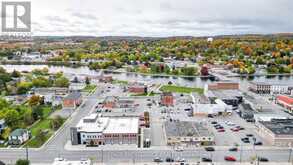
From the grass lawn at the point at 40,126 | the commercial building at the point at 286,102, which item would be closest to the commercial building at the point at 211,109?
the commercial building at the point at 286,102

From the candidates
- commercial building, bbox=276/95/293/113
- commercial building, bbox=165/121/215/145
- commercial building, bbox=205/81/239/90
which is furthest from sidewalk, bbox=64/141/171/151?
commercial building, bbox=205/81/239/90

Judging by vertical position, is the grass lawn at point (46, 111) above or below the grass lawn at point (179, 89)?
below

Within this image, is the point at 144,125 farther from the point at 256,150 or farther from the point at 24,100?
the point at 24,100

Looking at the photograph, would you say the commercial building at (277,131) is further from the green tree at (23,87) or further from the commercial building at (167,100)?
the green tree at (23,87)

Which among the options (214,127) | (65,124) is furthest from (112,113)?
(214,127)

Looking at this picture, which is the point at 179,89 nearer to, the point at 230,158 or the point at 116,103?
the point at 116,103

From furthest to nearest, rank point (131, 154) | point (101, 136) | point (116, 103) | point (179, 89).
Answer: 1. point (179, 89)
2. point (116, 103)
3. point (101, 136)
4. point (131, 154)

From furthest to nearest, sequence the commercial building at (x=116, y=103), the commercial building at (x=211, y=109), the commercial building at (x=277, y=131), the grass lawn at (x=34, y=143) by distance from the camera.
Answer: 1. the commercial building at (x=116, y=103)
2. the commercial building at (x=211, y=109)
3. the grass lawn at (x=34, y=143)
4. the commercial building at (x=277, y=131)

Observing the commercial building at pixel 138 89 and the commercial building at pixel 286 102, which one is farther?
the commercial building at pixel 138 89

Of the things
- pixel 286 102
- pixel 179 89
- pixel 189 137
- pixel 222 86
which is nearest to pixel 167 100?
pixel 179 89
